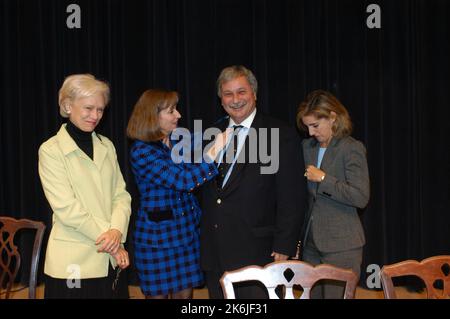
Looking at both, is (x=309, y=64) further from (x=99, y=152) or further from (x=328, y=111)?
(x=99, y=152)

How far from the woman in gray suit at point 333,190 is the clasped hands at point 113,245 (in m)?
0.96

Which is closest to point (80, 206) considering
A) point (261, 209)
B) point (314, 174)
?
point (261, 209)

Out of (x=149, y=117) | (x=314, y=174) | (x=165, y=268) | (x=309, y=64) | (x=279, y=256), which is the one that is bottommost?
(x=165, y=268)

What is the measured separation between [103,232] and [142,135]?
0.54 m

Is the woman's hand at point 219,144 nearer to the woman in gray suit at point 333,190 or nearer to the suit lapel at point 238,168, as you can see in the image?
the suit lapel at point 238,168

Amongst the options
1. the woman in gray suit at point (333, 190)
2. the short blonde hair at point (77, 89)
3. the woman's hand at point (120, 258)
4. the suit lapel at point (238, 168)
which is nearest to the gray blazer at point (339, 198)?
the woman in gray suit at point (333, 190)

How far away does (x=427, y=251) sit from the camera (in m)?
4.13

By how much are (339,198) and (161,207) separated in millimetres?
907

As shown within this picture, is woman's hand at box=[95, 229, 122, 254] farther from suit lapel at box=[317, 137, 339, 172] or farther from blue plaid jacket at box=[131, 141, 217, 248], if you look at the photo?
suit lapel at box=[317, 137, 339, 172]

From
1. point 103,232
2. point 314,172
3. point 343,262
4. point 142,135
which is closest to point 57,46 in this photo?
point 142,135

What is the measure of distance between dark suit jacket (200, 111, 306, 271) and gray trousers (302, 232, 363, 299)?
0.22 metres

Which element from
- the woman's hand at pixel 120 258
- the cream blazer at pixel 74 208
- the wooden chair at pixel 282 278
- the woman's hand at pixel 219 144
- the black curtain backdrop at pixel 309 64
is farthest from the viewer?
the black curtain backdrop at pixel 309 64

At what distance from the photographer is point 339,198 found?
94.9 inches

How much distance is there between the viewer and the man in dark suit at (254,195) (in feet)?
7.64
